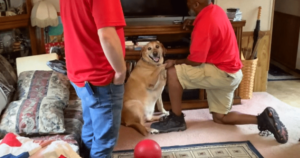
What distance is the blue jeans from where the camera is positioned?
5.01 feet

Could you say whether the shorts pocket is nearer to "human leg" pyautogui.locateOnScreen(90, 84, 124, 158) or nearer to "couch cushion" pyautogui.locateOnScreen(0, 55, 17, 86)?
"human leg" pyautogui.locateOnScreen(90, 84, 124, 158)

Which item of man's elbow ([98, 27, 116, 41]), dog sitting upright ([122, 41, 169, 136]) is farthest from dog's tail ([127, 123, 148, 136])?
man's elbow ([98, 27, 116, 41])

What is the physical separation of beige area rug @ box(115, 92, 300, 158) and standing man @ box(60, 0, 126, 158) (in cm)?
80

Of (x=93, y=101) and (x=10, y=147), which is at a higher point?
(x=93, y=101)

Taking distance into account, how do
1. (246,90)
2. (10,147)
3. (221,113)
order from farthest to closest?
1. (246,90)
2. (221,113)
3. (10,147)

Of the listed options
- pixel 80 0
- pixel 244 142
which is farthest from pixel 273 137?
pixel 80 0

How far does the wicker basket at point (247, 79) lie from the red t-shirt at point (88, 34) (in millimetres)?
1983

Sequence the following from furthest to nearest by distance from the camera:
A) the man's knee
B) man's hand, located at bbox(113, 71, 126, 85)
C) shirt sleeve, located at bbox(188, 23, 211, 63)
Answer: the man's knee → shirt sleeve, located at bbox(188, 23, 211, 63) → man's hand, located at bbox(113, 71, 126, 85)

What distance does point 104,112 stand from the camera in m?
1.54

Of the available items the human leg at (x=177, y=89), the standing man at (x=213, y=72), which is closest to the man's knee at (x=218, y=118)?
the standing man at (x=213, y=72)

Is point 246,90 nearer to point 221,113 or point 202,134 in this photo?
point 221,113

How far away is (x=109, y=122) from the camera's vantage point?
61.6 inches

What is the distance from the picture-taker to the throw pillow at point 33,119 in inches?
70.9

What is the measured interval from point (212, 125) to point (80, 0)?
173 centimetres
